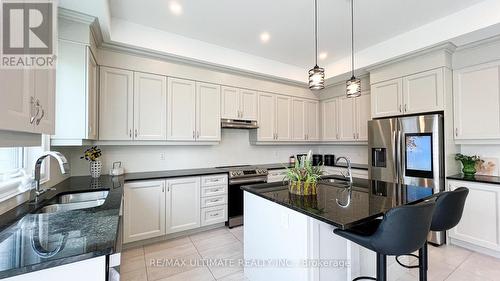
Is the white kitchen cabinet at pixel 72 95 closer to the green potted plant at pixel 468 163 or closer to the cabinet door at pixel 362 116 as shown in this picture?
the cabinet door at pixel 362 116

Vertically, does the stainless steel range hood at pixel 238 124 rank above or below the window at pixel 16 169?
above

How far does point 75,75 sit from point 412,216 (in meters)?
3.06

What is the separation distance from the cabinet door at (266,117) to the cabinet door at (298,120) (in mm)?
533

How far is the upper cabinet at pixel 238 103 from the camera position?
3721 millimetres

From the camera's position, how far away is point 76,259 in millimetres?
853

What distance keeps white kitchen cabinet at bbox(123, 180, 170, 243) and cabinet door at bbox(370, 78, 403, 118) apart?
3499 mm

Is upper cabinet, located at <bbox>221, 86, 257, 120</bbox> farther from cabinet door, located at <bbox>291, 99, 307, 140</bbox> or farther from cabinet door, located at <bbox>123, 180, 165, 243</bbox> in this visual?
cabinet door, located at <bbox>123, 180, 165, 243</bbox>

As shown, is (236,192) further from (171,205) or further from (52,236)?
(52,236)

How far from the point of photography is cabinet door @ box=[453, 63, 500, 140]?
2.66 metres

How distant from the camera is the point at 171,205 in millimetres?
3010

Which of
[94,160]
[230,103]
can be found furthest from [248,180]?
[94,160]

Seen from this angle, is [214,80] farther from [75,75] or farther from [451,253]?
[451,253]

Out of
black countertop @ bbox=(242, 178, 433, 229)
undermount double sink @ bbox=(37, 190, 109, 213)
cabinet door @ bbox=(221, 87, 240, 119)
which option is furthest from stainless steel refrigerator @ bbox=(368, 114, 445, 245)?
undermount double sink @ bbox=(37, 190, 109, 213)

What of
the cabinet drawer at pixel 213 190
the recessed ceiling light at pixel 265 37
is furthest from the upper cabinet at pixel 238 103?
the cabinet drawer at pixel 213 190
